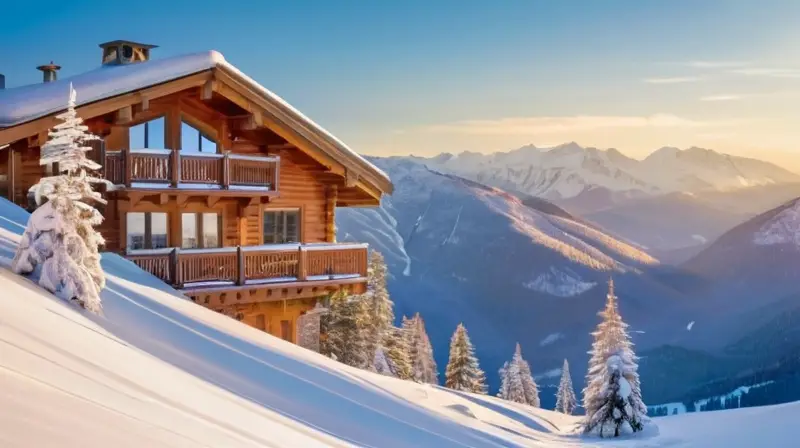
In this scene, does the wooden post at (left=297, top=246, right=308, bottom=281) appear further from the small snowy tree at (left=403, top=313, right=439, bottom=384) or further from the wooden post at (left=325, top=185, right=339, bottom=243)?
the small snowy tree at (left=403, top=313, right=439, bottom=384)

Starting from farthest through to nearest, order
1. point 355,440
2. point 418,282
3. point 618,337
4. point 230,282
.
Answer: point 418,282
point 618,337
point 230,282
point 355,440

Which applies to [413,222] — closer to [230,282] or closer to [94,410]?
[230,282]

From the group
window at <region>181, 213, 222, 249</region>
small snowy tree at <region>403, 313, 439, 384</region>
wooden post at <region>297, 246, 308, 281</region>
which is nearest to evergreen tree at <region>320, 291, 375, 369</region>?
small snowy tree at <region>403, 313, 439, 384</region>

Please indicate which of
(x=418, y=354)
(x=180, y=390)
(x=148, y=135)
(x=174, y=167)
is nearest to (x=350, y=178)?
(x=174, y=167)

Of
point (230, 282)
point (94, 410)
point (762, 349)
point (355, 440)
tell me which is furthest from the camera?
point (762, 349)

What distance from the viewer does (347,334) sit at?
161 ft

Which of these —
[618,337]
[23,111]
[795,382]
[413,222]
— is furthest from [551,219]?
[23,111]

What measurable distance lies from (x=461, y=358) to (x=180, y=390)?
48385 millimetres

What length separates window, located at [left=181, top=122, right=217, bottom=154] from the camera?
22.0 meters

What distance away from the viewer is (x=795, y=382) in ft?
427

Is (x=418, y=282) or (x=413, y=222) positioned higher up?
(x=413, y=222)

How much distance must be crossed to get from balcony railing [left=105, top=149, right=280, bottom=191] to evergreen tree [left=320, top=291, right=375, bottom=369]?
87.1 feet

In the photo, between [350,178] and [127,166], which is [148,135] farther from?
[350,178]

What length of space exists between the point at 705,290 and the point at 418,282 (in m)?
74.9
